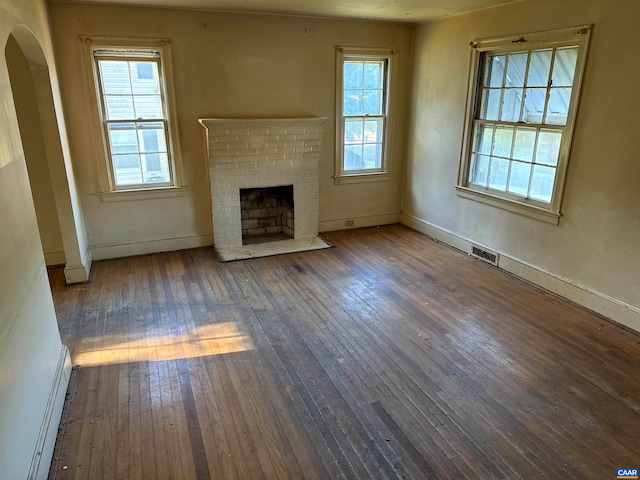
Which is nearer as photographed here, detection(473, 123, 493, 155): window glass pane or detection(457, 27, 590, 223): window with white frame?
detection(457, 27, 590, 223): window with white frame

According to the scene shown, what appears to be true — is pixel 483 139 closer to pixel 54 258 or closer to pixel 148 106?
pixel 148 106

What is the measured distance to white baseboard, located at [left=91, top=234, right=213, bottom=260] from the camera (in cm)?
482

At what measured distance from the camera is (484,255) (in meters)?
4.76

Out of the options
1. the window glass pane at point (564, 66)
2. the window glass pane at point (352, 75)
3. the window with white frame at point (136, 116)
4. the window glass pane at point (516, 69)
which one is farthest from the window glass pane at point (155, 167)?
the window glass pane at point (564, 66)

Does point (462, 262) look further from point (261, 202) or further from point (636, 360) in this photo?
point (261, 202)

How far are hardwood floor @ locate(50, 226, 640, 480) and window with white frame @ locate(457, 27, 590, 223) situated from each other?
925mm

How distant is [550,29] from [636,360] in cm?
277

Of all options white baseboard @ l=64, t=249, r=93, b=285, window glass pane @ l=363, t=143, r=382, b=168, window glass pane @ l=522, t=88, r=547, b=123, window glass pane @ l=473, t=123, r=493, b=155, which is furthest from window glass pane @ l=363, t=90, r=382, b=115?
white baseboard @ l=64, t=249, r=93, b=285

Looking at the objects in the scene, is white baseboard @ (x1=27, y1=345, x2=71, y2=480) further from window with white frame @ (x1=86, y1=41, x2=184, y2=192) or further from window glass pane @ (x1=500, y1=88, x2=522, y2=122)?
window glass pane @ (x1=500, y1=88, x2=522, y2=122)

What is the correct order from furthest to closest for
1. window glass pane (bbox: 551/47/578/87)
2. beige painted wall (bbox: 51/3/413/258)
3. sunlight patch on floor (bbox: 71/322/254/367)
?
1. beige painted wall (bbox: 51/3/413/258)
2. window glass pane (bbox: 551/47/578/87)
3. sunlight patch on floor (bbox: 71/322/254/367)

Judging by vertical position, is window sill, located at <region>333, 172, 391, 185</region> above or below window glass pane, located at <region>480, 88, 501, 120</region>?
below

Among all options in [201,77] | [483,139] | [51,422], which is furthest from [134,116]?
[483,139]

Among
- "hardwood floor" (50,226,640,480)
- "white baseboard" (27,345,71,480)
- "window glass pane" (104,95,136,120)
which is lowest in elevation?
"hardwood floor" (50,226,640,480)

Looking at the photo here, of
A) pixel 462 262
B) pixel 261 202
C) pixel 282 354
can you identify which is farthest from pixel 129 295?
pixel 462 262
